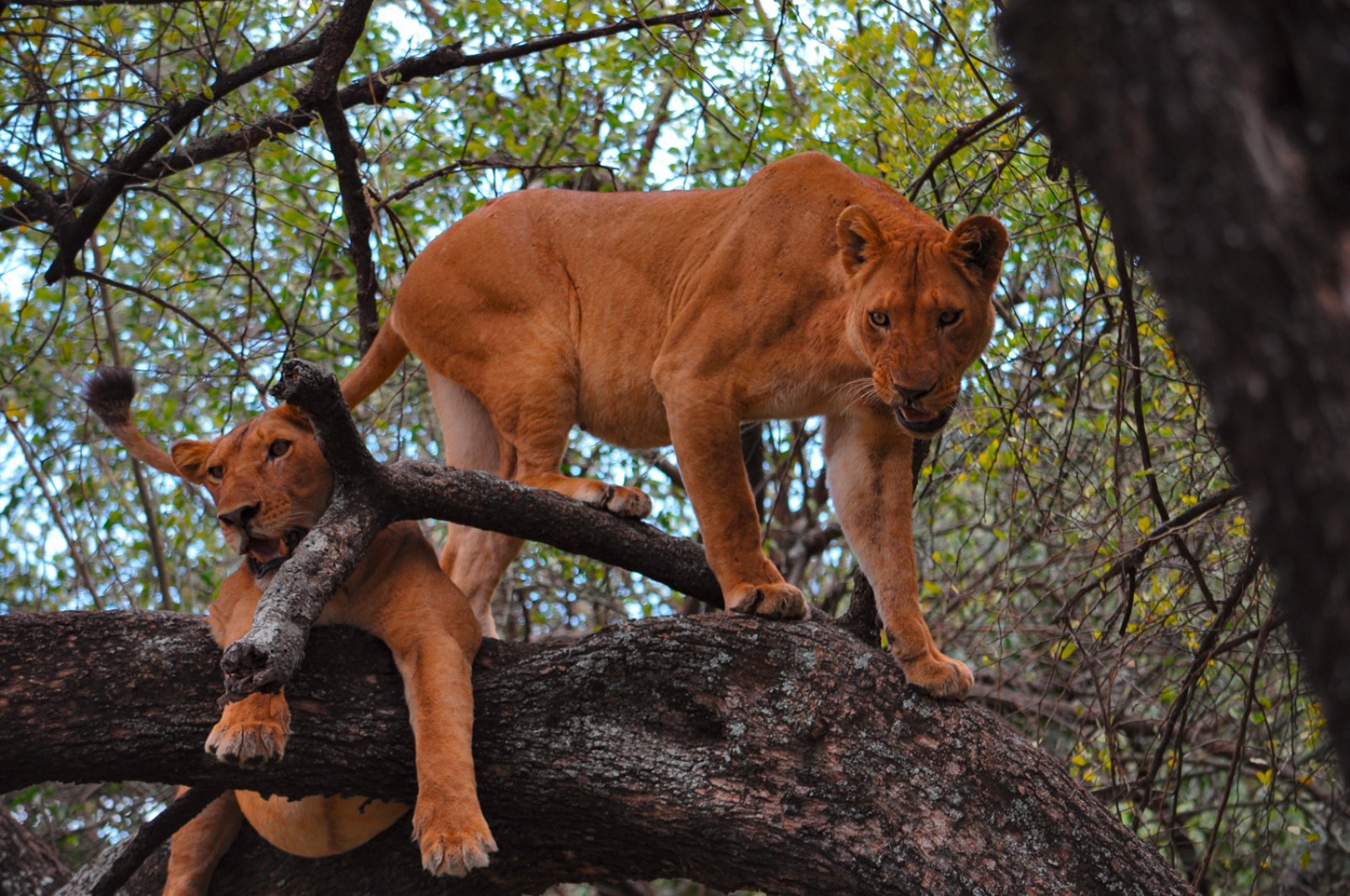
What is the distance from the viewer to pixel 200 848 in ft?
12.2

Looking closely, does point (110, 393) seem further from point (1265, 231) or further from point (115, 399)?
point (1265, 231)

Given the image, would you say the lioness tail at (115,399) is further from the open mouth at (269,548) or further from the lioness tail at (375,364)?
the lioness tail at (375,364)

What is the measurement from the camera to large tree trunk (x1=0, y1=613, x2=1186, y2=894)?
3016 mm

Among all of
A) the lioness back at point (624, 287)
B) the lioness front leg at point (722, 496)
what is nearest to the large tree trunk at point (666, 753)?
the lioness front leg at point (722, 496)

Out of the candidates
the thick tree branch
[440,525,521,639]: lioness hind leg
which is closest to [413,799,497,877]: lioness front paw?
[440,525,521,639]: lioness hind leg

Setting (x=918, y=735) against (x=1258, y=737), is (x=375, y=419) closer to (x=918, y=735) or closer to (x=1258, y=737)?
(x=918, y=735)

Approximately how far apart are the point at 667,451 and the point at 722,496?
324 cm

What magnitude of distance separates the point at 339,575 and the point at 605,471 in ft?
12.8

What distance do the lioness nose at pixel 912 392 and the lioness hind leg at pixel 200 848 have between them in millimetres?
2112

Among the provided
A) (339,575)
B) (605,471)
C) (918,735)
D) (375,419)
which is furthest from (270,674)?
(605,471)

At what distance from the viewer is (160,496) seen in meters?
7.16

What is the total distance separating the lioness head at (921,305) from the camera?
3.58 metres

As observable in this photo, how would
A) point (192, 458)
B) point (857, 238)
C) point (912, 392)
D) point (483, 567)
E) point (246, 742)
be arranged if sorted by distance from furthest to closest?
point (483, 567)
point (857, 238)
point (192, 458)
point (912, 392)
point (246, 742)

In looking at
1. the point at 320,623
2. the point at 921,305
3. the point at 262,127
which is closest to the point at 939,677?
the point at 921,305
